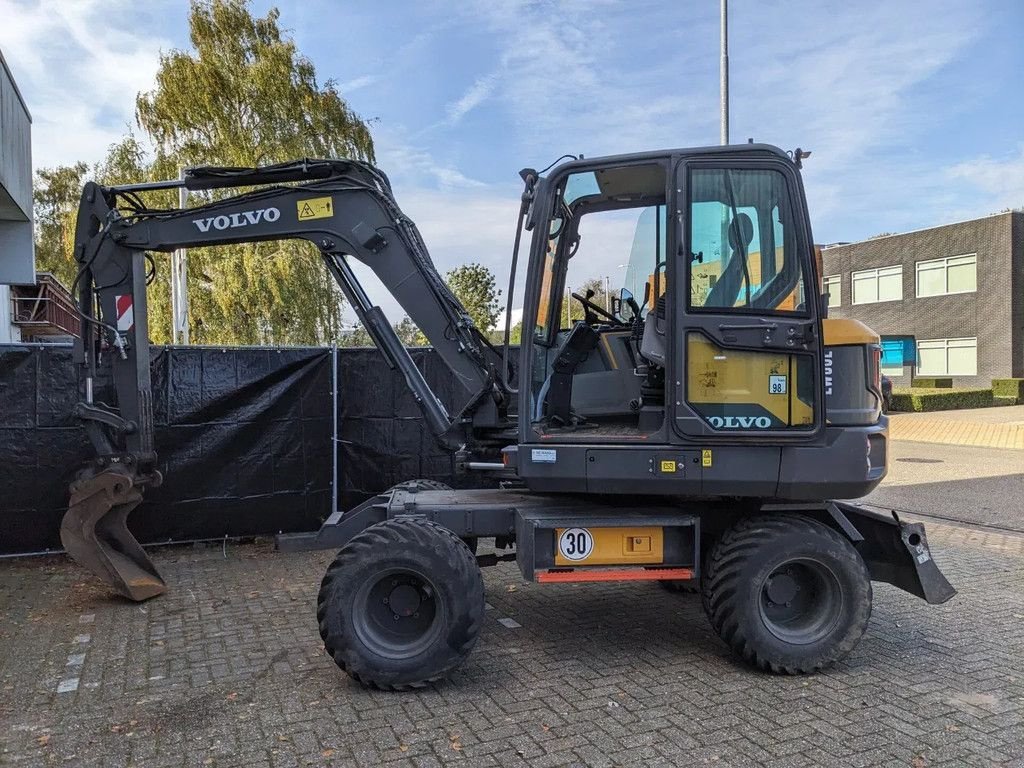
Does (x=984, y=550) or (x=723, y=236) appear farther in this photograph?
(x=984, y=550)

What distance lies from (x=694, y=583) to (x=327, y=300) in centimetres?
1526

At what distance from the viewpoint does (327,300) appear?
19.4 metres

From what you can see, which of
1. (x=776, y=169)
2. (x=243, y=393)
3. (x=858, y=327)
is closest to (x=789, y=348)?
(x=858, y=327)

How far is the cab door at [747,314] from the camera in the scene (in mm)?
4406

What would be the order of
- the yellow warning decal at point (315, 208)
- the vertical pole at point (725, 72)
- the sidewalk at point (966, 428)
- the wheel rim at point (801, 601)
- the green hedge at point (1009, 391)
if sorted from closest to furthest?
the wheel rim at point (801, 601), the yellow warning decal at point (315, 208), the vertical pole at point (725, 72), the sidewalk at point (966, 428), the green hedge at point (1009, 391)

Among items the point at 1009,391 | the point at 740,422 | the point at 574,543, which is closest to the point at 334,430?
the point at 574,543

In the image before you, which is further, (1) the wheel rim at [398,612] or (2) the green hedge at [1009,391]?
(2) the green hedge at [1009,391]

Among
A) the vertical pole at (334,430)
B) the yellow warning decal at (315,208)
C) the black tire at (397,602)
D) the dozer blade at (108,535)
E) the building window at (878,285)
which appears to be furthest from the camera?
the building window at (878,285)

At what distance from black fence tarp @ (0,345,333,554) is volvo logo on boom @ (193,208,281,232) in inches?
89.6

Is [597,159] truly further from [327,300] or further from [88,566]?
[327,300]

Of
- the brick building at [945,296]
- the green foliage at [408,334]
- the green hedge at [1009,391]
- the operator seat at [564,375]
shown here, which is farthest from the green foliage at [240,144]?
the brick building at [945,296]

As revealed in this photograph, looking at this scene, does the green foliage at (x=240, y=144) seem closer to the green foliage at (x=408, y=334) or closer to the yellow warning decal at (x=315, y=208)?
the green foliage at (x=408, y=334)

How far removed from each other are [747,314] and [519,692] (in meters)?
2.41

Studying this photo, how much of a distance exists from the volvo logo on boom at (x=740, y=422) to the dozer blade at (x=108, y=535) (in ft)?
13.4
